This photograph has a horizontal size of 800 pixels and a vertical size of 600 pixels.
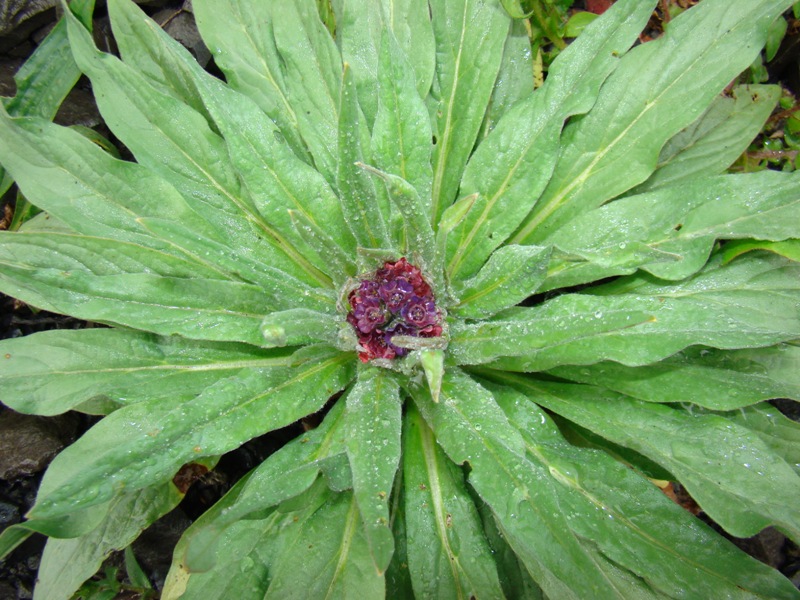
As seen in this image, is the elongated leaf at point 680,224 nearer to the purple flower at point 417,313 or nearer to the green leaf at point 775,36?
the purple flower at point 417,313

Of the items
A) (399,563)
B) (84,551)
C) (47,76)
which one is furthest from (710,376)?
Answer: (47,76)

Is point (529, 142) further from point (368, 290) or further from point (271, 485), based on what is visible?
point (271, 485)

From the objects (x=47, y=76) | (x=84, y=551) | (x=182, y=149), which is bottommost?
(x=84, y=551)

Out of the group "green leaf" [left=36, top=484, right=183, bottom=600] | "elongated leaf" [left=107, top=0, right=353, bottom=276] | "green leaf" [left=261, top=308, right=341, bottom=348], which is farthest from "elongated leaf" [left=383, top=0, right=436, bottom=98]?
"green leaf" [left=36, top=484, right=183, bottom=600]

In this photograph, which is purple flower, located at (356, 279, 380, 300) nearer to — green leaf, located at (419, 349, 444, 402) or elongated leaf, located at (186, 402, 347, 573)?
green leaf, located at (419, 349, 444, 402)

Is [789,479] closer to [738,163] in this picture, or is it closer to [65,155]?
[738,163]

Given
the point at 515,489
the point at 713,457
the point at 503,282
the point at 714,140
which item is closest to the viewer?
the point at 515,489

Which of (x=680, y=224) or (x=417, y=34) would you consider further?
(x=417, y=34)
